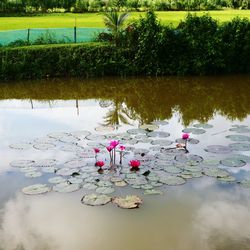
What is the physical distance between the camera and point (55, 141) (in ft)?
32.0

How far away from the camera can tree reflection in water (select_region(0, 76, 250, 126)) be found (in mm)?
11883

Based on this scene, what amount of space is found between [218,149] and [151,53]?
25.4 feet

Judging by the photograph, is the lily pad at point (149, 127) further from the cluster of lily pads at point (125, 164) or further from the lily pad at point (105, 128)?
the lily pad at point (105, 128)

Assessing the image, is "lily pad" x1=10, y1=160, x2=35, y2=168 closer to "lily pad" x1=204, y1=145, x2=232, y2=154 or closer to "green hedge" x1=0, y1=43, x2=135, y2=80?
"lily pad" x1=204, y1=145, x2=232, y2=154

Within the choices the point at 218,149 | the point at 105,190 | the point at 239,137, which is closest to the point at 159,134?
the point at 218,149

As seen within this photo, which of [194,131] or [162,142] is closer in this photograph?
[162,142]

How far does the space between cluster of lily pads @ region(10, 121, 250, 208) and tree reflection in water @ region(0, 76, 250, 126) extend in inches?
59.5

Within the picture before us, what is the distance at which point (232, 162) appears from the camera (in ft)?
27.7

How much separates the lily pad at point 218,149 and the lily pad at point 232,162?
1.41 feet

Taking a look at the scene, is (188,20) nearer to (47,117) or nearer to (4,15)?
(47,117)

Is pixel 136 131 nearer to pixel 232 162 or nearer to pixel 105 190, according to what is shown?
pixel 232 162

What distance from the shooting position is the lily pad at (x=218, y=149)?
900 centimetres

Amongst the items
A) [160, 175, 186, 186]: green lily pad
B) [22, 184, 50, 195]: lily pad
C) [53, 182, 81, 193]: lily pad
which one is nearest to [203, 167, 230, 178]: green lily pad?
[160, 175, 186, 186]: green lily pad

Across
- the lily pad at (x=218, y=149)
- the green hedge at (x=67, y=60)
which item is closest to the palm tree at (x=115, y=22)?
the green hedge at (x=67, y=60)
